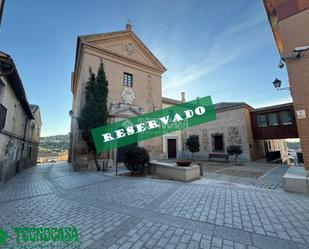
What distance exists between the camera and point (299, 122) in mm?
5277

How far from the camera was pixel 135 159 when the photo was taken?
7.93 m

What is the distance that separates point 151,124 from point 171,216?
1080 centimetres

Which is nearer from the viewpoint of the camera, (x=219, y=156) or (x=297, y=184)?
(x=297, y=184)

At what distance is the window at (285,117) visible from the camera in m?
13.9

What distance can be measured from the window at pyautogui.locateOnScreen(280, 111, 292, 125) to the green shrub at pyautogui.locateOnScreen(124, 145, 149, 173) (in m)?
14.1

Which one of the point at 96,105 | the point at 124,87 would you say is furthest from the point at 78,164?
the point at 124,87

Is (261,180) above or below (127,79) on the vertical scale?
below

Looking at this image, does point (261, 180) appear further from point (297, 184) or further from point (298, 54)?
point (298, 54)

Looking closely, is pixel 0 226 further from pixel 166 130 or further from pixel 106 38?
pixel 166 130

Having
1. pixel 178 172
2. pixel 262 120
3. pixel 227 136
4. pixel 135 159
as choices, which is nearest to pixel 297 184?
pixel 178 172

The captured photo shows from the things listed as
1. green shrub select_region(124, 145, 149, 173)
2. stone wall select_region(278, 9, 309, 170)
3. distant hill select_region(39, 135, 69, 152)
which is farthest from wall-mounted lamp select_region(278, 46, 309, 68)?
distant hill select_region(39, 135, 69, 152)

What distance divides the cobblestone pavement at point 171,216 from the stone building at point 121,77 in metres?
6.50

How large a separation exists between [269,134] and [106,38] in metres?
17.5

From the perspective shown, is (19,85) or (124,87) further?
(124,87)
